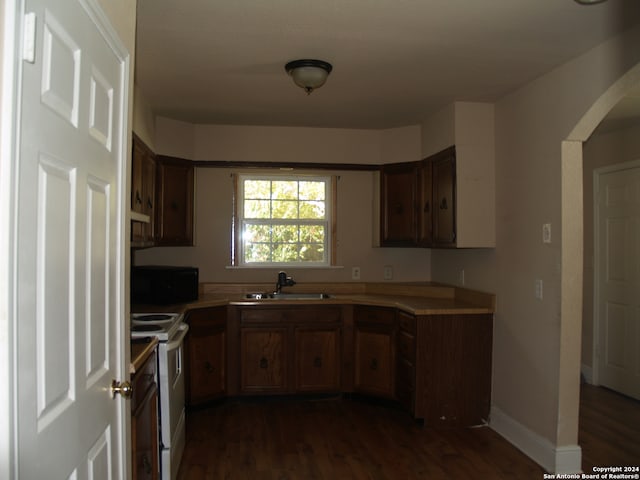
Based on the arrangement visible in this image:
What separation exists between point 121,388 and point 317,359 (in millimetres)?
2642

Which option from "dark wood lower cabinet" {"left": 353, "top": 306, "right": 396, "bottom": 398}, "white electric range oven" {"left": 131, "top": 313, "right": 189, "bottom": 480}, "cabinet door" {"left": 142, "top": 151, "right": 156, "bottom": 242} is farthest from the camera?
"dark wood lower cabinet" {"left": 353, "top": 306, "right": 396, "bottom": 398}

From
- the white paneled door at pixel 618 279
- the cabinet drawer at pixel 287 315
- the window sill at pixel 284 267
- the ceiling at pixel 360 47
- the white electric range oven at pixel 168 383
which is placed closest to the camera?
the ceiling at pixel 360 47

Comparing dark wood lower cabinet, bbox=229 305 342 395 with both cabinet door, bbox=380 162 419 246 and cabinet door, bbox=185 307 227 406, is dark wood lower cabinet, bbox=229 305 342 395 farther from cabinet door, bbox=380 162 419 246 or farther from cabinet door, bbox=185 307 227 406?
cabinet door, bbox=380 162 419 246

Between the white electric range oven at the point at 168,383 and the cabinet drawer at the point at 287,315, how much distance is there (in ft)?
3.71

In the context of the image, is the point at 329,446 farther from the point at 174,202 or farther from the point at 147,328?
the point at 174,202

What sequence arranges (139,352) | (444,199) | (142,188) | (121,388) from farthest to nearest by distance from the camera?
1. (444,199)
2. (142,188)
3. (139,352)
4. (121,388)

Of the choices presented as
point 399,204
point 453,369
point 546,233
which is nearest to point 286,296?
point 399,204

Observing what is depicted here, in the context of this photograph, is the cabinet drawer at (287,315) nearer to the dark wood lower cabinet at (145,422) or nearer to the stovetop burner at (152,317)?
the stovetop burner at (152,317)

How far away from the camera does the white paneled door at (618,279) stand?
4242 mm

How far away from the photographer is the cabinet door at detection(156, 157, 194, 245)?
4.02 m

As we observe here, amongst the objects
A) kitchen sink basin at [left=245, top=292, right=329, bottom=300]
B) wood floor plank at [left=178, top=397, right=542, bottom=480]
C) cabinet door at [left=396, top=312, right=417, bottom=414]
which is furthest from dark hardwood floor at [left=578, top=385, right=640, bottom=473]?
kitchen sink basin at [left=245, top=292, right=329, bottom=300]

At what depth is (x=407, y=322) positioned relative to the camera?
371 cm

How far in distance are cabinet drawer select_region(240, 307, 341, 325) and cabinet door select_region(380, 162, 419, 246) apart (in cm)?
86

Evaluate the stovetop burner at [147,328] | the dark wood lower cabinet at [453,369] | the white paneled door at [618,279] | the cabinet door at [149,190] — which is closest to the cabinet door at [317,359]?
the dark wood lower cabinet at [453,369]
